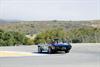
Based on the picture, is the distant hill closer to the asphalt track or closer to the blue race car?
the blue race car

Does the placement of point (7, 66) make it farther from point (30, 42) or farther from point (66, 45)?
point (30, 42)

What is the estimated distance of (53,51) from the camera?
3381 cm

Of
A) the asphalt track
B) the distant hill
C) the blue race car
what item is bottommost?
the asphalt track

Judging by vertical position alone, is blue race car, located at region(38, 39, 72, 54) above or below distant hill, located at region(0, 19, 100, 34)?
below

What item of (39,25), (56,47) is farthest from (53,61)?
(39,25)

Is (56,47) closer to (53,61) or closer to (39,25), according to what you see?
(53,61)

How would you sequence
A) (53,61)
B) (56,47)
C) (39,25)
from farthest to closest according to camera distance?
(39,25)
(56,47)
(53,61)

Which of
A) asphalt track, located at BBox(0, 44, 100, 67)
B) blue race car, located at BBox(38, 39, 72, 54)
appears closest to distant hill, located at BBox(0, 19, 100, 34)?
blue race car, located at BBox(38, 39, 72, 54)

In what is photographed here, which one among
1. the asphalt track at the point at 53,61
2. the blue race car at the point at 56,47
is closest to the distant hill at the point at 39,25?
the blue race car at the point at 56,47

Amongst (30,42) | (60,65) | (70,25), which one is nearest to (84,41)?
(30,42)

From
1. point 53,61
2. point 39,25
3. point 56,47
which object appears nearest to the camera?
point 53,61

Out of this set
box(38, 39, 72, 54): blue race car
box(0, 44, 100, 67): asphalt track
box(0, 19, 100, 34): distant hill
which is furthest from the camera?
box(0, 19, 100, 34): distant hill

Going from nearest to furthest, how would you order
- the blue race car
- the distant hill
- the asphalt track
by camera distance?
the asphalt track
the blue race car
the distant hill

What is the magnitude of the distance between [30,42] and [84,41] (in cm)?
960
